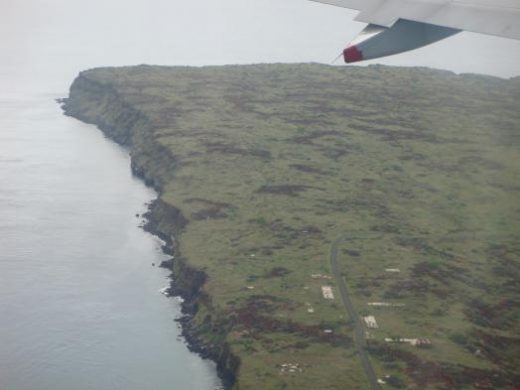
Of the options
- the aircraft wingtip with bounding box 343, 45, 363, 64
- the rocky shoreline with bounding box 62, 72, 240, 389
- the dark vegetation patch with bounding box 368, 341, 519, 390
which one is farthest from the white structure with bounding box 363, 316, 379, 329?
the aircraft wingtip with bounding box 343, 45, 363, 64

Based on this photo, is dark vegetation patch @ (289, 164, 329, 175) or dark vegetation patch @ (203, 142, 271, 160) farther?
dark vegetation patch @ (203, 142, 271, 160)

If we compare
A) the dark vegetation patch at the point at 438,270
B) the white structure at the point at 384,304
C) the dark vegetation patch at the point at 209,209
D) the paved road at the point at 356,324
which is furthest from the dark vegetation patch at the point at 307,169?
the white structure at the point at 384,304

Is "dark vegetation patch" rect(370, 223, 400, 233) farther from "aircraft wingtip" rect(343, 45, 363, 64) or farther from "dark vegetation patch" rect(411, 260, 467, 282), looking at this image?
"aircraft wingtip" rect(343, 45, 363, 64)

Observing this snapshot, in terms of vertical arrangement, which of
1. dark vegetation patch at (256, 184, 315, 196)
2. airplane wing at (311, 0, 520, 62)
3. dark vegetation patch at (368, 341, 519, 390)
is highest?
airplane wing at (311, 0, 520, 62)

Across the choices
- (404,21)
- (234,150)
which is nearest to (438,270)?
(234,150)

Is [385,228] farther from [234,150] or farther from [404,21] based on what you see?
[404,21]

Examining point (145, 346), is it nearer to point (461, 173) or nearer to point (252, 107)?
point (461, 173)
